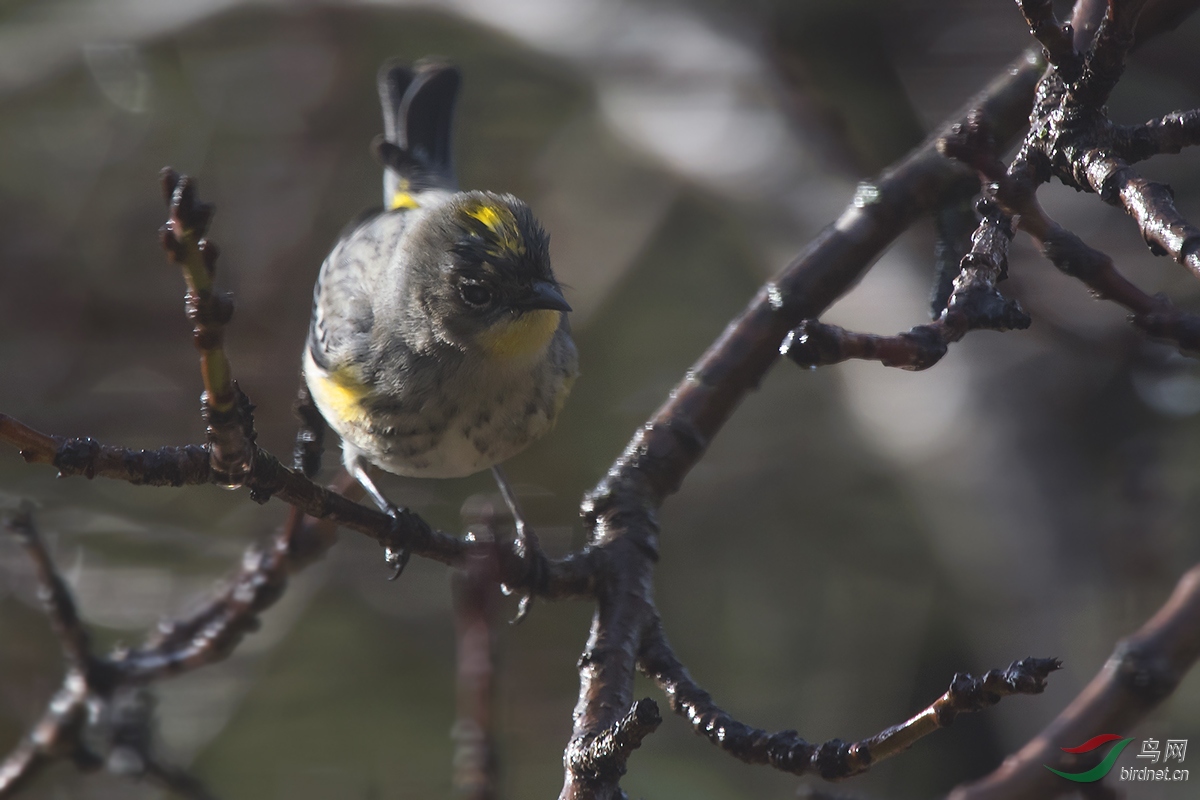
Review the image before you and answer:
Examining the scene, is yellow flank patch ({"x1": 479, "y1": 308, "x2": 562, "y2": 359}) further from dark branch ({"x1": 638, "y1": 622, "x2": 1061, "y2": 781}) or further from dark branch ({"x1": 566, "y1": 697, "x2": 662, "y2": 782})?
dark branch ({"x1": 566, "y1": 697, "x2": 662, "y2": 782})

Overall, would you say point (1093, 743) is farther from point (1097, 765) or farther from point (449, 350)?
point (449, 350)

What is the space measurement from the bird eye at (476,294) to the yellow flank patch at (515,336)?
0.23 ft

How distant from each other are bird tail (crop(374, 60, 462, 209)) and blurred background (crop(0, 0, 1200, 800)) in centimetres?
115

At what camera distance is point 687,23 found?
15.5 feet

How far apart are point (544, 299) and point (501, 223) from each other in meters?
0.28

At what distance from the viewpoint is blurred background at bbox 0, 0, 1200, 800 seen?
3.87 metres

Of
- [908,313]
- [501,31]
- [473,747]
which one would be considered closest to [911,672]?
[908,313]

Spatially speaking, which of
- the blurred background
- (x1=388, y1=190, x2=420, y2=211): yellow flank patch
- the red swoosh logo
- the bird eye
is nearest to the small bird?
the bird eye

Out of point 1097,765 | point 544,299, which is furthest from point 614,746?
point 544,299

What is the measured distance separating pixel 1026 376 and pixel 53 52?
5048mm

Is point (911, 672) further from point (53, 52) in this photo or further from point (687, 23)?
point (53, 52)

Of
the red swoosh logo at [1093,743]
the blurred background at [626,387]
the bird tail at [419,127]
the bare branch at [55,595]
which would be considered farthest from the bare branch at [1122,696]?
the bird tail at [419,127]

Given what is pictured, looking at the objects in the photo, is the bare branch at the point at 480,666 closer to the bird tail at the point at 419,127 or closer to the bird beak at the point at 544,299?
the bird beak at the point at 544,299

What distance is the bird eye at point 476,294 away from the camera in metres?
2.62
